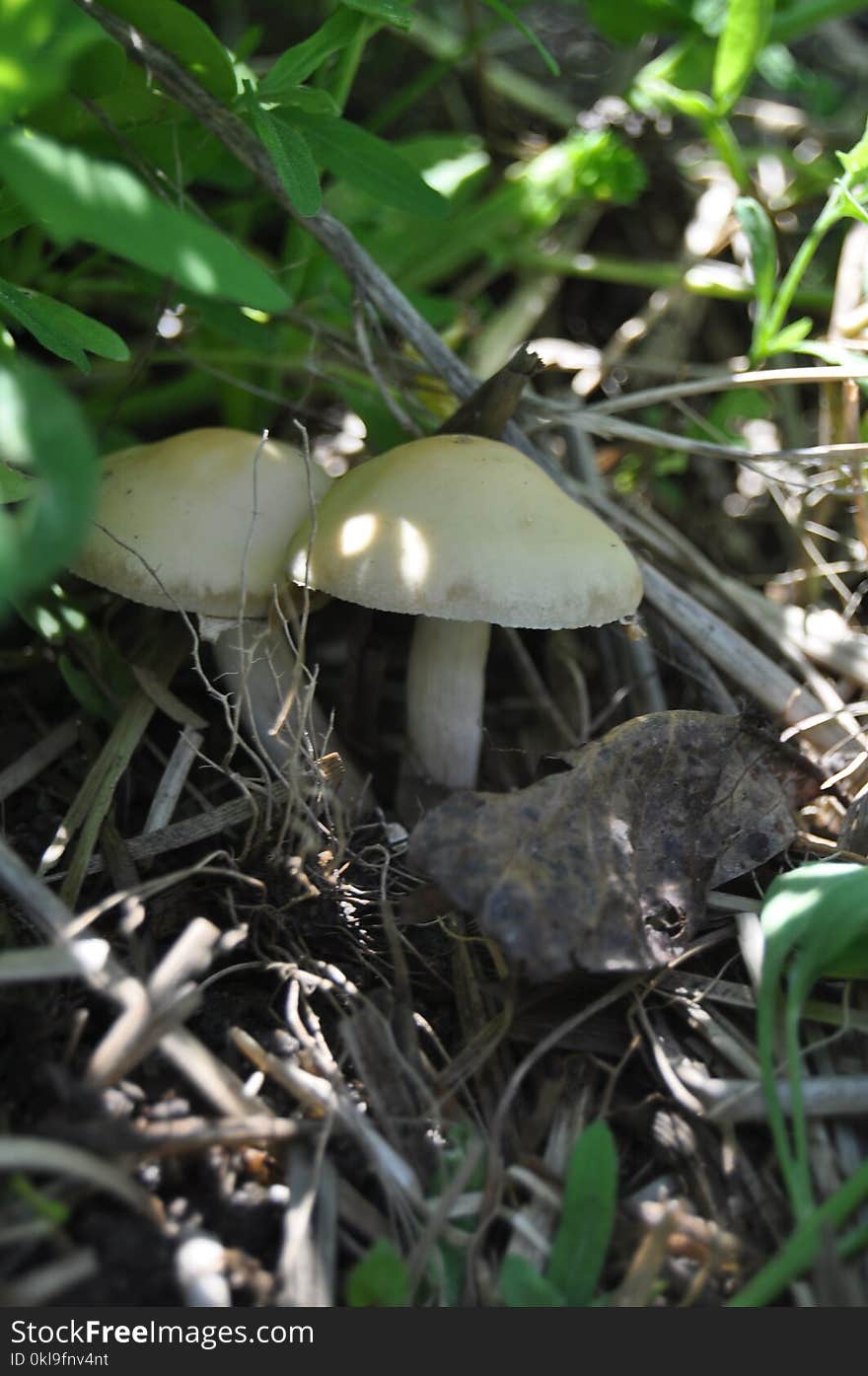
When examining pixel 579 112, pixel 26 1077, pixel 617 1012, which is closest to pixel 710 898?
pixel 617 1012

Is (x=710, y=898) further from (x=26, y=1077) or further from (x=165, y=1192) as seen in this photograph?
(x=26, y=1077)

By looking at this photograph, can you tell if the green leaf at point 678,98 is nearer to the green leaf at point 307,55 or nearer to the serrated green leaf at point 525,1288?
the green leaf at point 307,55

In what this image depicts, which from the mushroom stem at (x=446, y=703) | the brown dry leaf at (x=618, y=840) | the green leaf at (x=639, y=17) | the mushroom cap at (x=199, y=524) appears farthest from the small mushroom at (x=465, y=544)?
the green leaf at (x=639, y=17)

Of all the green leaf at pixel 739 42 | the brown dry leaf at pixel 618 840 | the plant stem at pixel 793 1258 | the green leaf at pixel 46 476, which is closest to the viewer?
the green leaf at pixel 46 476

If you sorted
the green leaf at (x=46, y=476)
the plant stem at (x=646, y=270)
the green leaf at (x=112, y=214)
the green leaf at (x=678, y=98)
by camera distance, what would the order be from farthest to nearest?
the plant stem at (x=646, y=270) → the green leaf at (x=678, y=98) → the green leaf at (x=112, y=214) → the green leaf at (x=46, y=476)

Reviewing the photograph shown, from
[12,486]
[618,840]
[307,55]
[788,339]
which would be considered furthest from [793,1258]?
[307,55]

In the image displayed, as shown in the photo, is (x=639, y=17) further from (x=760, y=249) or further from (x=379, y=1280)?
(x=379, y=1280)
